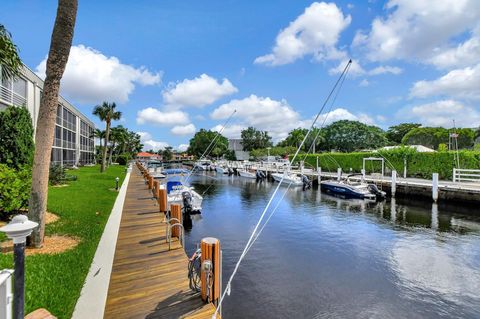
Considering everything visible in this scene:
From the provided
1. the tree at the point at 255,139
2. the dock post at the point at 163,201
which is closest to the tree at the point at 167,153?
the tree at the point at 255,139

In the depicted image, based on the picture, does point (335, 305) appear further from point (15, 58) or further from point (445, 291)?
point (15, 58)

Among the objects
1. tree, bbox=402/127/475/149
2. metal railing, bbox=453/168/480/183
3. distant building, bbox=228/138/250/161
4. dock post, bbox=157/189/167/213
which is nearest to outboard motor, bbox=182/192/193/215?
dock post, bbox=157/189/167/213

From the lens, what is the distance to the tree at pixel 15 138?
11.7 meters

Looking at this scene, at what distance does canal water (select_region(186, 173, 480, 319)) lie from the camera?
7.51 metres

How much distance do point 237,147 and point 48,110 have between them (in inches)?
4218

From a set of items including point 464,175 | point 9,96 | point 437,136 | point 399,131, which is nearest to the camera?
point 9,96

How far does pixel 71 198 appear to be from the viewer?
45.0 ft

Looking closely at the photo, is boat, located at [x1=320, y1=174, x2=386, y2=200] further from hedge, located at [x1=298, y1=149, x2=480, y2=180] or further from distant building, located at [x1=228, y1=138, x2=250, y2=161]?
distant building, located at [x1=228, y1=138, x2=250, y2=161]

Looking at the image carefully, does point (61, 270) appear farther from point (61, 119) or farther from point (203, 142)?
point (203, 142)

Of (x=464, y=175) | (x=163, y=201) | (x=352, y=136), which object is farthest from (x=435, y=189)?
(x=352, y=136)

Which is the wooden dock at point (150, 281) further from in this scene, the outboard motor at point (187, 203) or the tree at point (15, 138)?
the outboard motor at point (187, 203)

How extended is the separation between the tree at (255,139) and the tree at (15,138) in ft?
297

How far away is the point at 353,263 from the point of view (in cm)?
1042

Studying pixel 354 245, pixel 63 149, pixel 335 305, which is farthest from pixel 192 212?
pixel 63 149
